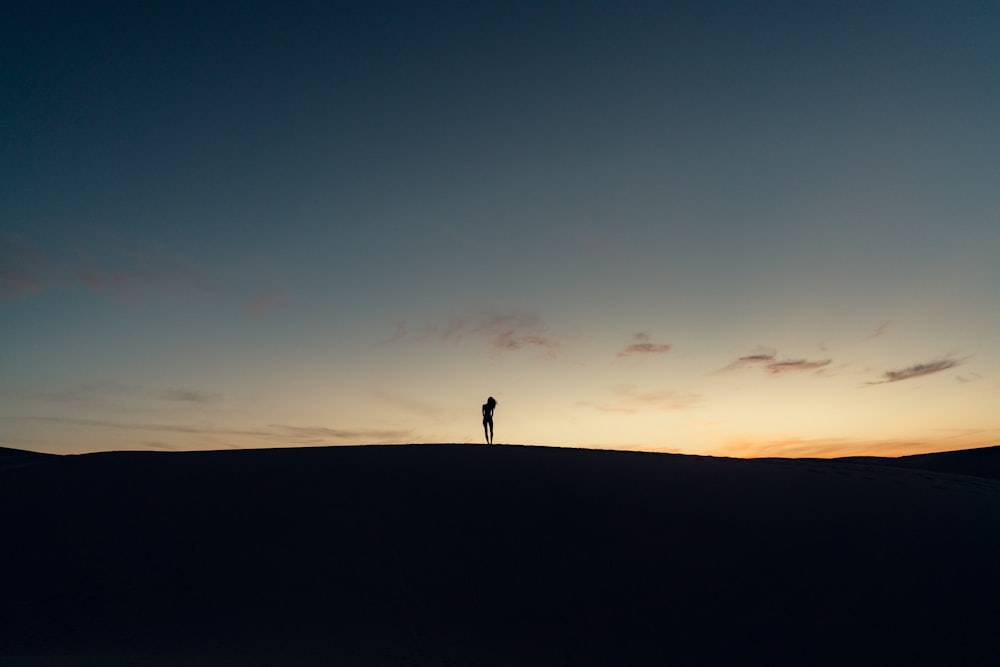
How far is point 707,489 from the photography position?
13227 millimetres

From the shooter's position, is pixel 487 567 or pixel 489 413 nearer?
pixel 487 567

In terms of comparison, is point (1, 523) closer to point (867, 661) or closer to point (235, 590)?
point (235, 590)

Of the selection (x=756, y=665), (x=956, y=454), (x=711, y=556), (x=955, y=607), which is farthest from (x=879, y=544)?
(x=956, y=454)

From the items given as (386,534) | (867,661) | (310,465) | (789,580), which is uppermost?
(310,465)

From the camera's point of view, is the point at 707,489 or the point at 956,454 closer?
the point at 707,489

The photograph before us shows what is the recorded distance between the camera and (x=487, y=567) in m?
9.78

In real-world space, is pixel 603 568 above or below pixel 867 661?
above

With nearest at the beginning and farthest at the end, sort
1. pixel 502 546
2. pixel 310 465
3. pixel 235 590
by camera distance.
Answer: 1. pixel 235 590
2. pixel 502 546
3. pixel 310 465

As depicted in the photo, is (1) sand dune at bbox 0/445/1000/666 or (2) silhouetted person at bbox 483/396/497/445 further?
(2) silhouetted person at bbox 483/396/497/445

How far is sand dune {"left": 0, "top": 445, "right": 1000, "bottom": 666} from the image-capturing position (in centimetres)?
784

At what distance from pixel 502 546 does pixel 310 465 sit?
5.87m

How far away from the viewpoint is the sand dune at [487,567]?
784cm

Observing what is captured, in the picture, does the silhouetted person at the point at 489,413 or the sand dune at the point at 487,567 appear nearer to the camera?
the sand dune at the point at 487,567

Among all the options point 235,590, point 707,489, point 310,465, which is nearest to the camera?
point 235,590
